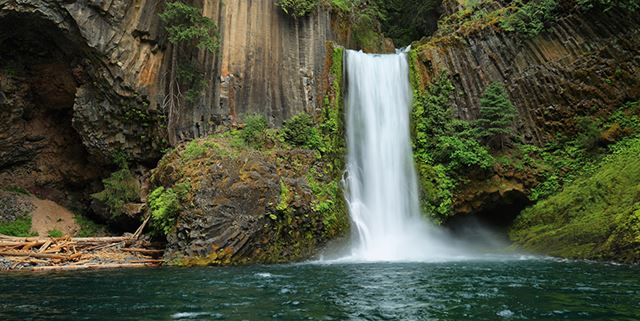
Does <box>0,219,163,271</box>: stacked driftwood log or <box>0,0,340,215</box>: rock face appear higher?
<box>0,0,340,215</box>: rock face

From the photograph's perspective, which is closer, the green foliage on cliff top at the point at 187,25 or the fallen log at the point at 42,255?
the fallen log at the point at 42,255

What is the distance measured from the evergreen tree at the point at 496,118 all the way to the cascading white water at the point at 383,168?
339 cm

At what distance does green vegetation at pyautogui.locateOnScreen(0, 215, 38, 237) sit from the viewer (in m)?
19.9

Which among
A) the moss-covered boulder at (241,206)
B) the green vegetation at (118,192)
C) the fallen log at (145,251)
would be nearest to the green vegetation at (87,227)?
the green vegetation at (118,192)

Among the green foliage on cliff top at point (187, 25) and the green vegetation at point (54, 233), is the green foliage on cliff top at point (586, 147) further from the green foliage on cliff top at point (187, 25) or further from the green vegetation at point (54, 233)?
the green vegetation at point (54, 233)

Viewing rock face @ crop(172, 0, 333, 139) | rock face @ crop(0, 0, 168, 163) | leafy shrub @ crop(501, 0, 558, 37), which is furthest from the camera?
leafy shrub @ crop(501, 0, 558, 37)

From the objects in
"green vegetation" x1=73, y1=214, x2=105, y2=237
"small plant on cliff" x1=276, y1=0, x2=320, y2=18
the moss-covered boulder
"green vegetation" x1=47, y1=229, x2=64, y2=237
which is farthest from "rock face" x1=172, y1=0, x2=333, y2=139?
"green vegetation" x1=47, y1=229, x2=64, y2=237

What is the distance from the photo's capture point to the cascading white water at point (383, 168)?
18.7 m

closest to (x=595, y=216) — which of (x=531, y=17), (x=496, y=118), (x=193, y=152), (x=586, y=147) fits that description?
(x=586, y=147)

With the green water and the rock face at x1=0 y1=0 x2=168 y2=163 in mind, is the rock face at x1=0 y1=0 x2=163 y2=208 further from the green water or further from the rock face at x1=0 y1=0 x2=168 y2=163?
the green water

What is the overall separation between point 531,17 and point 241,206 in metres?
16.5

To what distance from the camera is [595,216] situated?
1567 centimetres

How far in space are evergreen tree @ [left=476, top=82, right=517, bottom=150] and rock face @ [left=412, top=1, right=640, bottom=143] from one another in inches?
44.7

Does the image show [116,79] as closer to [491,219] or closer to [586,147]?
[491,219]
